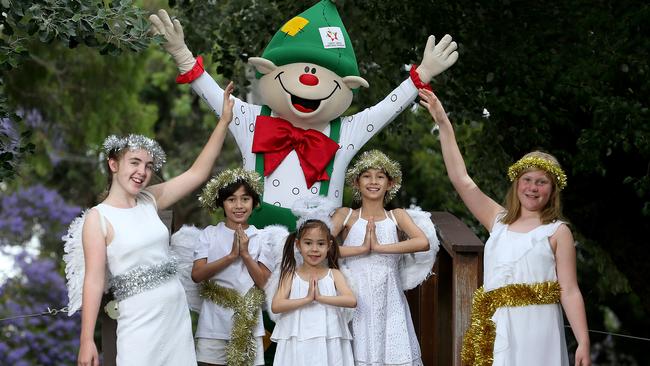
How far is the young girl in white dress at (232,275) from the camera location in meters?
5.07

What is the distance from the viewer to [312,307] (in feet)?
16.3

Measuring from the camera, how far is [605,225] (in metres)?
7.37

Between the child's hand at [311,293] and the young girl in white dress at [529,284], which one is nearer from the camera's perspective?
the young girl in white dress at [529,284]

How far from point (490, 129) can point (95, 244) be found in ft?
11.9

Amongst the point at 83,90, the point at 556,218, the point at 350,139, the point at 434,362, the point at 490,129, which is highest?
the point at 83,90

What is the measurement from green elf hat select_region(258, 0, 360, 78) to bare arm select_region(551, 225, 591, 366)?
5.28 ft

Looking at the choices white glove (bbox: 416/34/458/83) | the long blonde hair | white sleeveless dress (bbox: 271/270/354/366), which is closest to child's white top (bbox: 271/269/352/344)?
white sleeveless dress (bbox: 271/270/354/366)

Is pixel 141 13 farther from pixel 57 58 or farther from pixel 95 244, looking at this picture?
pixel 57 58

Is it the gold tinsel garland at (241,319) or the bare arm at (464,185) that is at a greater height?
the bare arm at (464,185)

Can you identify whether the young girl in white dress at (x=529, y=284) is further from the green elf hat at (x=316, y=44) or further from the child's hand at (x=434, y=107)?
the green elf hat at (x=316, y=44)

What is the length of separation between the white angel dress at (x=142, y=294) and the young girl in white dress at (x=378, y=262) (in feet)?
2.80

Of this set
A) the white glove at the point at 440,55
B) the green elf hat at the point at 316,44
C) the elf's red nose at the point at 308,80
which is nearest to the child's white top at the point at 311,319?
the elf's red nose at the point at 308,80

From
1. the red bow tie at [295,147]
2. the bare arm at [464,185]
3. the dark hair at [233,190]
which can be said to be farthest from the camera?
the red bow tie at [295,147]

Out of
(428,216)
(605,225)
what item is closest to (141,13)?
(428,216)
